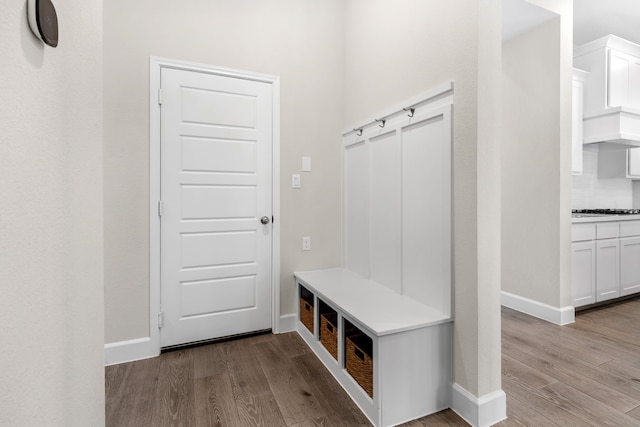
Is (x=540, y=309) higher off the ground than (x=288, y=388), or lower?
higher

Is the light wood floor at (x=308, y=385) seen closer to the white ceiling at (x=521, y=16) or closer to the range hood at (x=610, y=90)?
the range hood at (x=610, y=90)

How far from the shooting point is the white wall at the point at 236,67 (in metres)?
2.12

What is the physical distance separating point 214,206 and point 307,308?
1.05 metres

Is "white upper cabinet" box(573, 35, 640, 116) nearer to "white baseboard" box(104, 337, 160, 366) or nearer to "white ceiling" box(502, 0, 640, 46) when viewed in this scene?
"white ceiling" box(502, 0, 640, 46)

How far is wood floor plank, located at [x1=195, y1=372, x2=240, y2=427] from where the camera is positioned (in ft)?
5.07

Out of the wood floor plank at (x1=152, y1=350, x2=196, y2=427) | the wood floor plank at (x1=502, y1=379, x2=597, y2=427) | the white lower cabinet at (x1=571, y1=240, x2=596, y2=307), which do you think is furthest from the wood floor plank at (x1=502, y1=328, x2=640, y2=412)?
the wood floor plank at (x1=152, y1=350, x2=196, y2=427)

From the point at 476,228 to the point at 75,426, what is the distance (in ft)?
5.48

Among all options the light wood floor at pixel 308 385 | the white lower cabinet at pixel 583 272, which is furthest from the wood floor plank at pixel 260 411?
the white lower cabinet at pixel 583 272

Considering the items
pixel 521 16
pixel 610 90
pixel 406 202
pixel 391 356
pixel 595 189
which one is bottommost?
pixel 391 356

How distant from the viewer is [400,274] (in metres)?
2.07

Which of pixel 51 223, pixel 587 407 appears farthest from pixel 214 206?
pixel 587 407

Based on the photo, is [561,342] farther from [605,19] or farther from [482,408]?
[605,19]

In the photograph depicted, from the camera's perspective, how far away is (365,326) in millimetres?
1596

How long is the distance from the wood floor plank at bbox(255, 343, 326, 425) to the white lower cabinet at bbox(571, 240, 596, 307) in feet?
8.46
